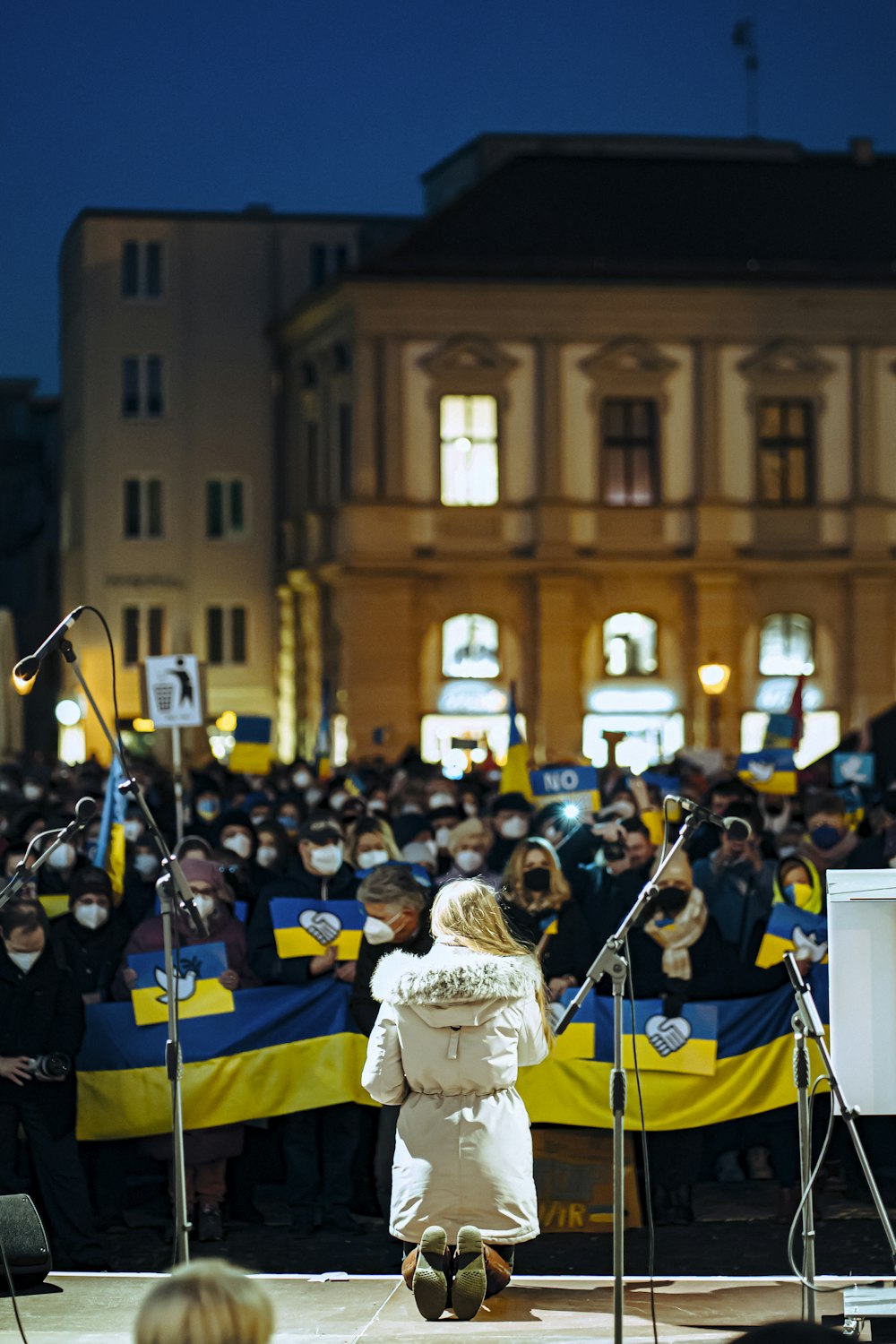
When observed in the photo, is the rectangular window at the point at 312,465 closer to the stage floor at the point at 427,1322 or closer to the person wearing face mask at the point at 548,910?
the person wearing face mask at the point at 548,910

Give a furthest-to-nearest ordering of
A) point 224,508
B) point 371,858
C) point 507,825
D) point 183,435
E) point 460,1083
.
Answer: point 183,435, point 224,508, point 507,825, point 371,858, point 460,1083

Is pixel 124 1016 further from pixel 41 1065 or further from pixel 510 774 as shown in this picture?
pixel 510 774

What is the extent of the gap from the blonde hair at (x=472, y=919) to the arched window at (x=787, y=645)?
39.7 meters

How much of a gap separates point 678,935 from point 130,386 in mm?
46846

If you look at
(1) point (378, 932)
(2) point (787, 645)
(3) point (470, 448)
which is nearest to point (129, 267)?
(3) point (470, 448)

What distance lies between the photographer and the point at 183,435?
56406mm

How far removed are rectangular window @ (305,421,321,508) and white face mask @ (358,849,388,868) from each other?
126 ft

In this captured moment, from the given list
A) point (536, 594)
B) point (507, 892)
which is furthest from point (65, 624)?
point (536, 594)

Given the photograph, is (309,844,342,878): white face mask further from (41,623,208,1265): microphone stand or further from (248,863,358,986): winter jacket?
(41,623,208,1265): microphone stand

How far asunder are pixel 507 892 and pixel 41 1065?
264 cm

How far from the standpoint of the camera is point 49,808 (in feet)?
60.3

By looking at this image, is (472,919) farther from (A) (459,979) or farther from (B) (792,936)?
(B) (792,936)

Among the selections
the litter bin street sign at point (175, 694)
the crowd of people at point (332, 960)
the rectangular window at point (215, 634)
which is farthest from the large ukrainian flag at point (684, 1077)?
the rectangular window at point (215, 634)

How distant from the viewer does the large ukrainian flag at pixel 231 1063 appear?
11.0 meters
